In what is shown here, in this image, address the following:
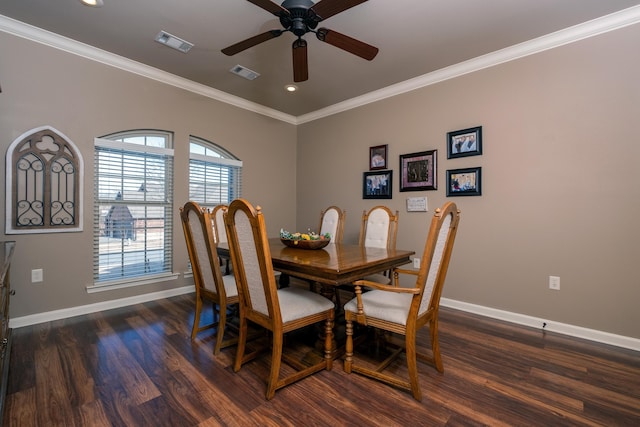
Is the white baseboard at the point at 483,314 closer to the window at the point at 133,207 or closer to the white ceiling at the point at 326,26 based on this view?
the window at the point at 133,207

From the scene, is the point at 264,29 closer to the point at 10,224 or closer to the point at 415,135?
the point at 415,135

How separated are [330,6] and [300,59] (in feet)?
1.65

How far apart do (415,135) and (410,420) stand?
2.97 meters

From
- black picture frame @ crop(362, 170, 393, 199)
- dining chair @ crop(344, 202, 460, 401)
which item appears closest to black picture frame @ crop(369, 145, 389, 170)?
black picture frame @ crop(362, 170, 393, 199)

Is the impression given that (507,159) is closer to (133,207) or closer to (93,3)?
(93,3)

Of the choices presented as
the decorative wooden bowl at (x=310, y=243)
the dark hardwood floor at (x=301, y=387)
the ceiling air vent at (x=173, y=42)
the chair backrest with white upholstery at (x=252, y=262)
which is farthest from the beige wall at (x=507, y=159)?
the chair backrest with white upholstery at (x=252, y=262)

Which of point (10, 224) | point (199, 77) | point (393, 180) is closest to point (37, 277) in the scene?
point (10, 224)

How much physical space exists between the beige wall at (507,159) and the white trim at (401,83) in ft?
0.24

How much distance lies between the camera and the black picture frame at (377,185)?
3.82 metres

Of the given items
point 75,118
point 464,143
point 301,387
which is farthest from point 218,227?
point 464,143

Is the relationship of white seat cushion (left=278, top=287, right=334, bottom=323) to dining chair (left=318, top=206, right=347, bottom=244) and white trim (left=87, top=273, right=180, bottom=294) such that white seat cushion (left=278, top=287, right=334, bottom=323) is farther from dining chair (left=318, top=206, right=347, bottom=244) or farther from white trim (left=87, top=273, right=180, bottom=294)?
white trim (left=87, top=273, right=180, bottom=294)

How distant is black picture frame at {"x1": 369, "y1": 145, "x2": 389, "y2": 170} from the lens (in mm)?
3875

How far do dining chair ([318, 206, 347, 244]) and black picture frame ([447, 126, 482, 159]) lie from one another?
4.51 feet

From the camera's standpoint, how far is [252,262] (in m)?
1.75
